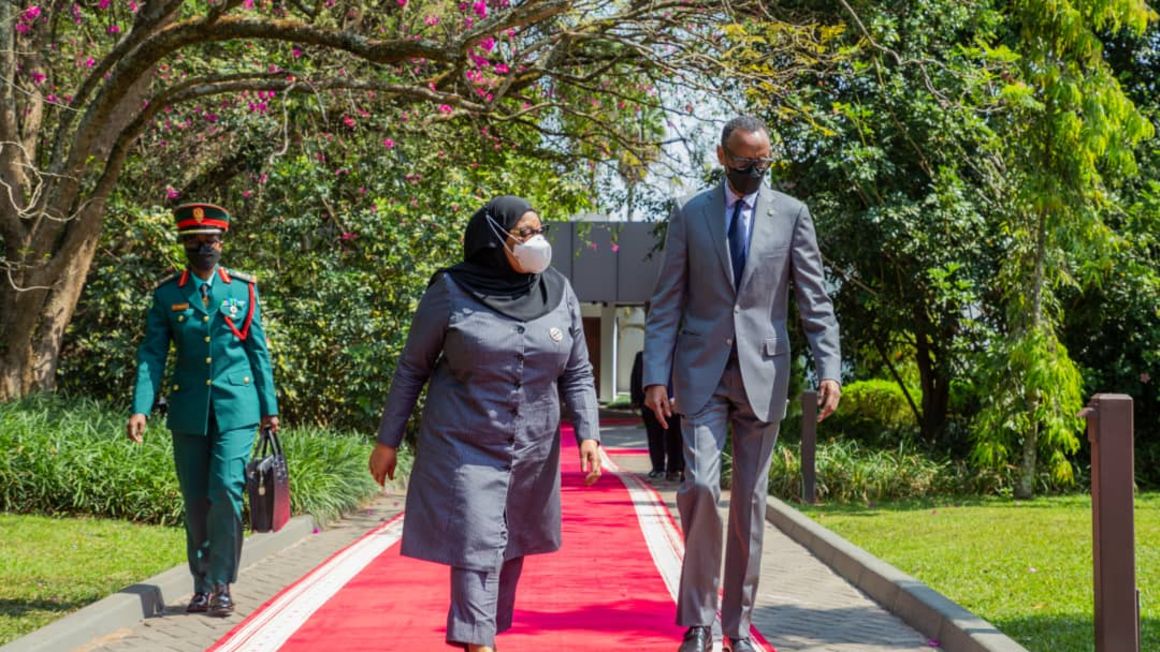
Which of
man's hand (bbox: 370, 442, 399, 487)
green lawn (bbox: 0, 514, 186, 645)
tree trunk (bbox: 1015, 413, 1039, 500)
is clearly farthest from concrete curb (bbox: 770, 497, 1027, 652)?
tree trunk (bbox: 1015, 413, 1039, 500)

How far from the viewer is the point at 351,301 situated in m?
18.0

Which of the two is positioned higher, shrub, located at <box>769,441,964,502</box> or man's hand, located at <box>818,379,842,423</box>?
man's hand, located at <box>818,379,842,423</box>

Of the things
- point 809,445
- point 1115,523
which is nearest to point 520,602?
point 1115,523

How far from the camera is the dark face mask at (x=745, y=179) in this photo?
6.34 m

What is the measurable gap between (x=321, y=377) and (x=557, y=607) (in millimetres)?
10633

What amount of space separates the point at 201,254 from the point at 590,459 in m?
3.00

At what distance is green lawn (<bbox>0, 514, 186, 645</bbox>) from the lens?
783 cm

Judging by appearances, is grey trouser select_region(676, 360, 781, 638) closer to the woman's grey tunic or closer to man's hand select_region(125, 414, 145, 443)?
the woman's grey tunic

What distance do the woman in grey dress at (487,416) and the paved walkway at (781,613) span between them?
149 cm

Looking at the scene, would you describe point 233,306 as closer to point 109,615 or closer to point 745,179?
point 109,615

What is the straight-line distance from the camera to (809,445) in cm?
1423

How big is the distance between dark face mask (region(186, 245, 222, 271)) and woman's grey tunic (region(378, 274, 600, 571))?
8.22 feet

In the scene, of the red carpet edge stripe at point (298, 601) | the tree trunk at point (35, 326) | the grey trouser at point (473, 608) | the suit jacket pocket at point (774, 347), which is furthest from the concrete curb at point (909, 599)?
the tree trunk at point (35, 326)

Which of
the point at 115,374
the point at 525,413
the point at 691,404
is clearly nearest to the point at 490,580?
the point at 525,413
